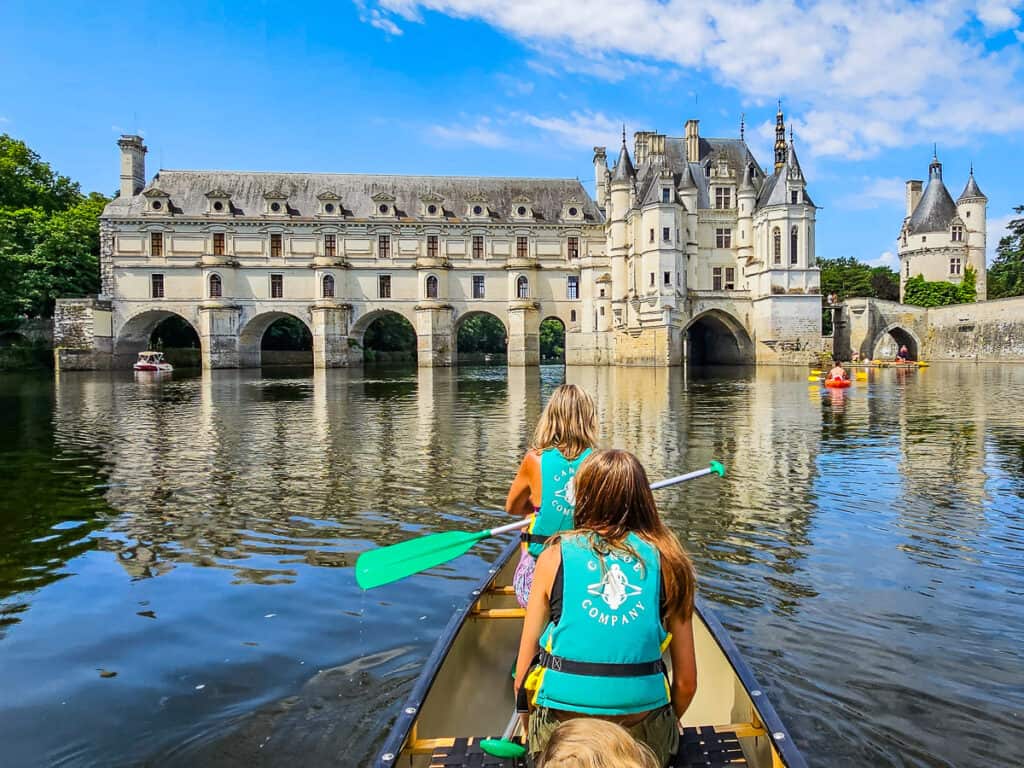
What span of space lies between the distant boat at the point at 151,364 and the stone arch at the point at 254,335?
5.25 metres

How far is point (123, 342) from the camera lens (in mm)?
52094

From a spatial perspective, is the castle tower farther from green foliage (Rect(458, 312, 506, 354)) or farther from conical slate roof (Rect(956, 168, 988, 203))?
green foliage (Rect(458, 312, 506, 354))

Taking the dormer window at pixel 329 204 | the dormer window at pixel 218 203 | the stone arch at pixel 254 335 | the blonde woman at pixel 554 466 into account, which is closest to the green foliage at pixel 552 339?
the dormer window at pixel 329 204

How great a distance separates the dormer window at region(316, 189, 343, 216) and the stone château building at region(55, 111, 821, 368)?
0.32ft

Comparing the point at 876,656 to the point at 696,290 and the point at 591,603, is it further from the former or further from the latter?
the point at 696,290

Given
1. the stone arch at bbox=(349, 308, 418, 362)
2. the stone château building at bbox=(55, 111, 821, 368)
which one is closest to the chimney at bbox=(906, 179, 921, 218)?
the stone château building at bbox=(55, 111, 821, 368)

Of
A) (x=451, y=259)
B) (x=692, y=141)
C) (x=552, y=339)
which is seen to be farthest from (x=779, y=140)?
(x=552, y=339)

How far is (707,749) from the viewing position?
3.10m

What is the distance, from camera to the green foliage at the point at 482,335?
8331 centimetres

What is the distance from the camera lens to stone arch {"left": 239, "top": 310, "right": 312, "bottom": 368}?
53094mm

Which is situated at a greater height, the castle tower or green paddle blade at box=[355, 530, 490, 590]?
the castle tower

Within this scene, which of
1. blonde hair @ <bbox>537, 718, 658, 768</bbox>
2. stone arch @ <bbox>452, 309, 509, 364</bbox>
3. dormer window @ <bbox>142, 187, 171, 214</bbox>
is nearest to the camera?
blonde hair @ <bbox>537, 718, 658, 768</bbox>

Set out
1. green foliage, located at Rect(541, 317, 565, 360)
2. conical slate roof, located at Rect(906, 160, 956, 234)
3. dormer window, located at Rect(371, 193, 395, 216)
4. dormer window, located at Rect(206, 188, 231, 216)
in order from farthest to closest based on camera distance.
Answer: green foliage, located at Rect(541, 317, 565, 360) < conical slate roof, located at Rect(906, 160, 956, 234) < dormer window, located at Rect(371, 193, 395, 216) < dormer window, located at Rect(206, 188, 231, 216)

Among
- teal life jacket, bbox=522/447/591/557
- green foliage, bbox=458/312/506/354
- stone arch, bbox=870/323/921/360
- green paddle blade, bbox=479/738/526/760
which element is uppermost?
green foliage, bbox=458/312/506/354
